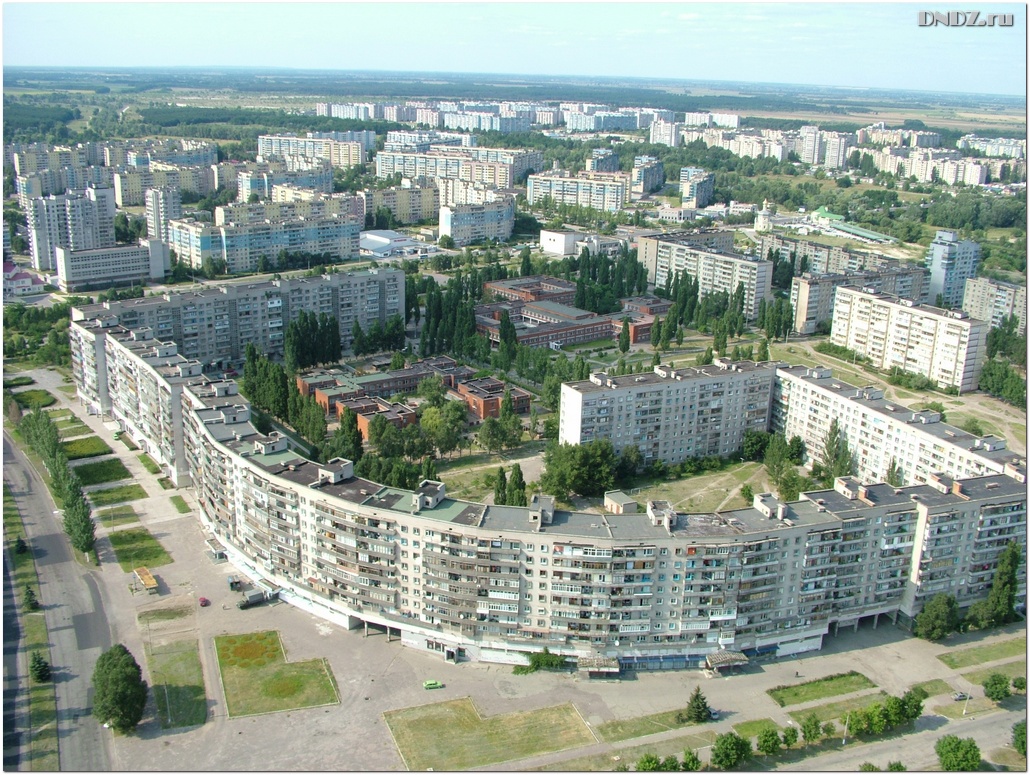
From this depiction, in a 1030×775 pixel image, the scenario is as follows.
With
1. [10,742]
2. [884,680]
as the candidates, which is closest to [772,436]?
[884,680]

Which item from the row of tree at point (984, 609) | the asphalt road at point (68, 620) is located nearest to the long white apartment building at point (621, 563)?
the row of tree at point (984, 609)

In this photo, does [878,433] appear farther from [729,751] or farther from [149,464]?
[149,464]

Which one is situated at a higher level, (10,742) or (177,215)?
(177,215)

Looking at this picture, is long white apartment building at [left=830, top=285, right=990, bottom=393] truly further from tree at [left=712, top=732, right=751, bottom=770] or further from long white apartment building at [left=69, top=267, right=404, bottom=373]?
tree at [left=712, top=732, right=751, bottom=770]

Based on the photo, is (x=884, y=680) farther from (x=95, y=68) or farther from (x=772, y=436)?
(x=95, y=68)

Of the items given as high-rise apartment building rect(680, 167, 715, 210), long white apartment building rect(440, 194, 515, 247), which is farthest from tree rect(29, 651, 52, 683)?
high-rise apartment building rect(680, 167, 715, 210)

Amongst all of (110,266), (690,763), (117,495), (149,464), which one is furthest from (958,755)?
(110,266)

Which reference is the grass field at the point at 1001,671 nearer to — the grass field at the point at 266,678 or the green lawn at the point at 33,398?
the grass field at the point at 266,678
